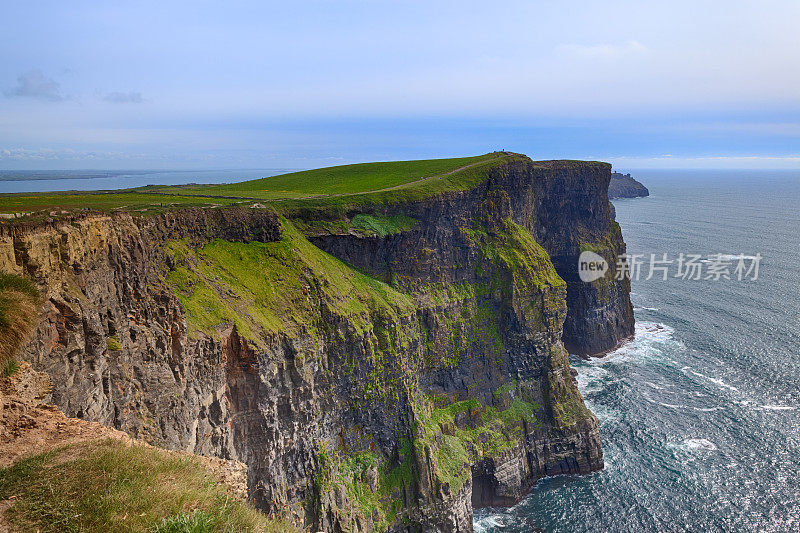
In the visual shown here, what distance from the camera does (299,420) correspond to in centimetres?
4334

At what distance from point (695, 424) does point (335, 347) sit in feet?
183

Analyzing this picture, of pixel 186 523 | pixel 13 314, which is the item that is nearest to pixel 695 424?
pixel 186 523

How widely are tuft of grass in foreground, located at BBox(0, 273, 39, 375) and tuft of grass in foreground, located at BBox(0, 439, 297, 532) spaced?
20.8 feet

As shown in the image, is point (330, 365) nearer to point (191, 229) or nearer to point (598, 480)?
point (191, 229)

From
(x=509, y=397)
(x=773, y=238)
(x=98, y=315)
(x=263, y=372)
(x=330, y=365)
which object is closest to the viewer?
(x=98, y=315)

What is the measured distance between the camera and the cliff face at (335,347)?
91.6ft

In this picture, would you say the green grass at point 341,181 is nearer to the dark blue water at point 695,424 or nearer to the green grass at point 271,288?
the green grass at point 271,288

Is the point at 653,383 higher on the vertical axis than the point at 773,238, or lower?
lower

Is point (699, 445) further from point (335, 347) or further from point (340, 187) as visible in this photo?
point (340, 187)

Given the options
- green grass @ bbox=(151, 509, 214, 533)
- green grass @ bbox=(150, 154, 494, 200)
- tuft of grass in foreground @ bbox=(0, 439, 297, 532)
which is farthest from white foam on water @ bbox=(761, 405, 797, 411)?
green grass @ bbox=(151, 509, 214, 533)

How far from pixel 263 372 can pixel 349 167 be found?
64804 millimetres

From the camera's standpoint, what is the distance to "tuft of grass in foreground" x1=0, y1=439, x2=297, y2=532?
41.4 ft

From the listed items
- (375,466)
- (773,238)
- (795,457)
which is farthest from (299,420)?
(773,238)

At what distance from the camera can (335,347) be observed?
158 ft
